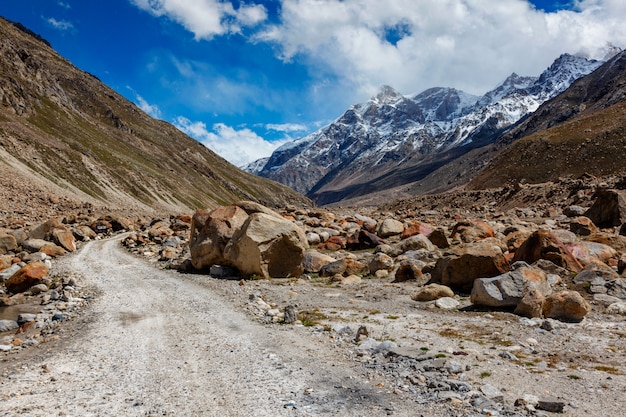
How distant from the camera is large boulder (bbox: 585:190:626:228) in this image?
34.3m

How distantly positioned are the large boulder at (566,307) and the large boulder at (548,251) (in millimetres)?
6137

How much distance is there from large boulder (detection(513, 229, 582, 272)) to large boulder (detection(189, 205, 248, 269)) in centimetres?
1639

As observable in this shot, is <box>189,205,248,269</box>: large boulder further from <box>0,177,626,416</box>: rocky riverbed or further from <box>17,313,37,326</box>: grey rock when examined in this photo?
<box>17,313,37,326</box>: grey rock

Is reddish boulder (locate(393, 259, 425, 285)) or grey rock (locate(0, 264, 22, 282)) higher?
reddish boulder (locate(393, 259, 425, 285))

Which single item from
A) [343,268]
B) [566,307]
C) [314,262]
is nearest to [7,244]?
[314,262]

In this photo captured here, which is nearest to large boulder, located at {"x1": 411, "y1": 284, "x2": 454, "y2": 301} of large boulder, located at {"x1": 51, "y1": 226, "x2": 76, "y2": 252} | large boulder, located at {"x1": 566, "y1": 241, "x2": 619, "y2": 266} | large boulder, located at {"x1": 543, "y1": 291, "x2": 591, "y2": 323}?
large boulder, located at {"x1": 543, "y1": 291, "x2": 591, "y2": 323}

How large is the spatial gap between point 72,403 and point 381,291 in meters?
14.7

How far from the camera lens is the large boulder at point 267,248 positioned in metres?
25.3

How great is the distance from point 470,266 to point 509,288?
3.69m

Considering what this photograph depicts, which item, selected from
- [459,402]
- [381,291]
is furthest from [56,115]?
[459,402]

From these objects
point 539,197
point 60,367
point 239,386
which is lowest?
point 60,367

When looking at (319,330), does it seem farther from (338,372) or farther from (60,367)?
(60,367)

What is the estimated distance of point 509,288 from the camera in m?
16.3

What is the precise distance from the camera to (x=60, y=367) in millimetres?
11797
